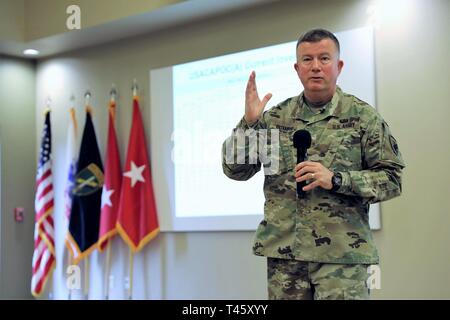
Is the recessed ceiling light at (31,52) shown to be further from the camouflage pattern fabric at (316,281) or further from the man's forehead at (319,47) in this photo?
the camouflage pattern fabric at (316,281)

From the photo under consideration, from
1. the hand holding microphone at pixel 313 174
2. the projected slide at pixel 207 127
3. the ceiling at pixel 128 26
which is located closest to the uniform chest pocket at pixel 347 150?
the hand holding microphone at pixel 313 174

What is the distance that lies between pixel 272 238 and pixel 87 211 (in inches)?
126

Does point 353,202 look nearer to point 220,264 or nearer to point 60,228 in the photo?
point 220,264

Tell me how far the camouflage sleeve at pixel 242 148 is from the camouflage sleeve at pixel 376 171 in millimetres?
323

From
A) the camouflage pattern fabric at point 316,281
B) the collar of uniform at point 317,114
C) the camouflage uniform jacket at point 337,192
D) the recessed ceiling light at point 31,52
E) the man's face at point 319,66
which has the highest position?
the recessed ceiling light at point 31,52

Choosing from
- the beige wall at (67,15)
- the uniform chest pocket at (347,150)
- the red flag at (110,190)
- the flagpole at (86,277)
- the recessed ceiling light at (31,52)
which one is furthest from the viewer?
the recessed ceiling light at (31,52)

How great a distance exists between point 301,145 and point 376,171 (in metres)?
0.23

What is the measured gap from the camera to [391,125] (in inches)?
145

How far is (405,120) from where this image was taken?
3.64 meters

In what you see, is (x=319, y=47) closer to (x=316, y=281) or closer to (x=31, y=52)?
(x=316, y=281)

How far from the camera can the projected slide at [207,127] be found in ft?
13.5

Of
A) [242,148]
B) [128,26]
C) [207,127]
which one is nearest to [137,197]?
[207,127]
